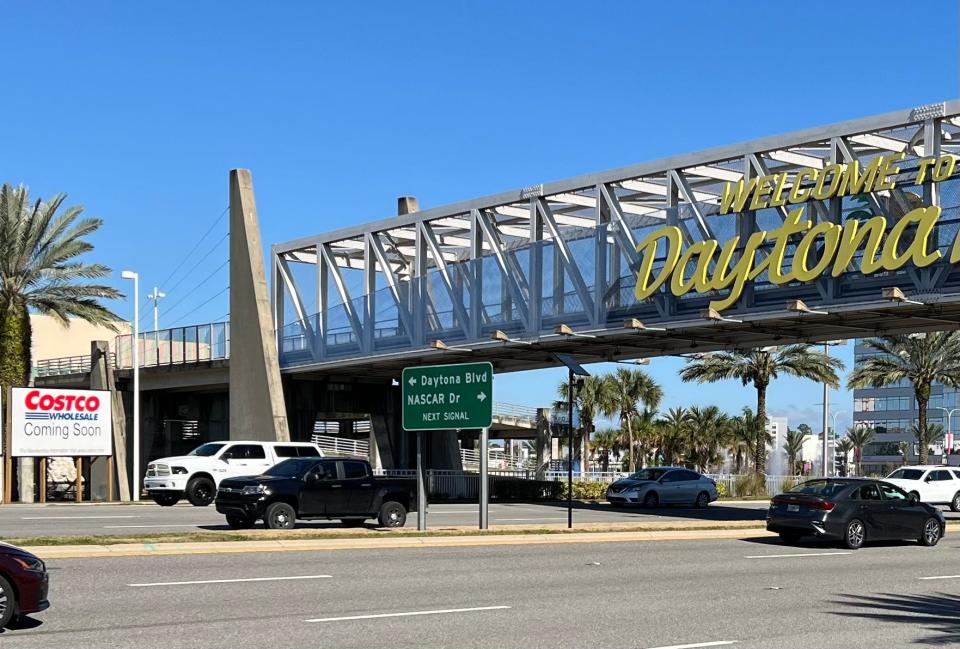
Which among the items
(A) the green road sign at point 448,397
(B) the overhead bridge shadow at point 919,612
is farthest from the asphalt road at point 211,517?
(B) the overhead bridge shadow at point 919,612

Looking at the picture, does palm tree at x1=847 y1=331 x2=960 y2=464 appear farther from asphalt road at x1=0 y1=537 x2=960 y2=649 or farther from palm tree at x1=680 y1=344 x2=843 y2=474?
asphalt road at x1=0 y1=537 x2=960 y2=649

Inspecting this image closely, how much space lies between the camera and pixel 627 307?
38938 millimetres

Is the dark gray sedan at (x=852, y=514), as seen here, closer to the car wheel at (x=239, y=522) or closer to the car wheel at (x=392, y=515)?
the car wheel at (x=392, y=515)

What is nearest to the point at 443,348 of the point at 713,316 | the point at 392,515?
the point at 713,316

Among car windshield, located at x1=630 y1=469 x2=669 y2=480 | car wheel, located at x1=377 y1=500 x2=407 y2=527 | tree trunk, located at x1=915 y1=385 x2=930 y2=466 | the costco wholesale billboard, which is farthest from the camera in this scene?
tree trunk, located at x1=915 y1=385 x2=930 y2=466

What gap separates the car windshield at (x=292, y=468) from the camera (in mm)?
26703

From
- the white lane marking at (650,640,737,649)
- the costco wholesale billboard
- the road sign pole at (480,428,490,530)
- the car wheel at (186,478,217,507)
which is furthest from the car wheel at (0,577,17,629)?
the costco wholesale billboard

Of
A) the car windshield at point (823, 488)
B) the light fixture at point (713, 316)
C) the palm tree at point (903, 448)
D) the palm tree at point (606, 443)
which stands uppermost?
the light fixture at point (713, 316)

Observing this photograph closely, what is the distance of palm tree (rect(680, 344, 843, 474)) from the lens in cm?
6381

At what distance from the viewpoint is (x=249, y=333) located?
52438 millimetres

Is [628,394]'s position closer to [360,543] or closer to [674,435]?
[674,435]

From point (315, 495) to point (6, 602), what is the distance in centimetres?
1475

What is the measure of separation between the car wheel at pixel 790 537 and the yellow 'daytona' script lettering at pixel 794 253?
8346 millimetres

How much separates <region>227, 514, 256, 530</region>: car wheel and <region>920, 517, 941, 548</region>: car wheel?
14042 mm
